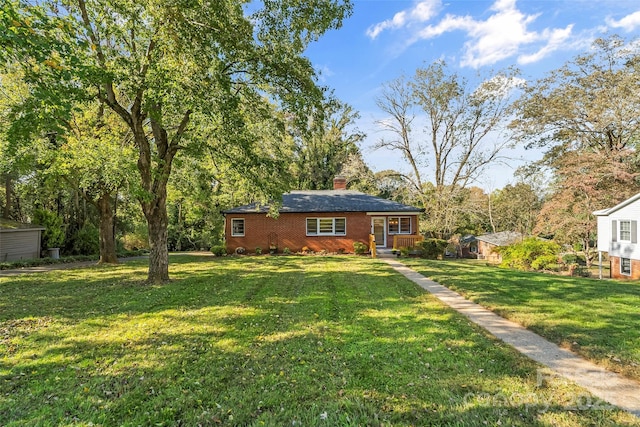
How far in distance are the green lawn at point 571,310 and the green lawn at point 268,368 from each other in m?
1.08

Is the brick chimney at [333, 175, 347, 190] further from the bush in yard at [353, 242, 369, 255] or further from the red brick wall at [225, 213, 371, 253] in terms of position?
the bush in yard at [353, 242, 369, 255]

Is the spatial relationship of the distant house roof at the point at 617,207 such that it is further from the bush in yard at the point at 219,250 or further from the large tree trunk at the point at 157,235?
the large tree trunk at the point at 157,235

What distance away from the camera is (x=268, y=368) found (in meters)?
4.00

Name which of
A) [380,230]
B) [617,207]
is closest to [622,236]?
[617,207]

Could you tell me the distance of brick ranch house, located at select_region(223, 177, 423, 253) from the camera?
67.7 ft

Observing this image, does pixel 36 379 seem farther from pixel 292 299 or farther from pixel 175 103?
pixel 175 103

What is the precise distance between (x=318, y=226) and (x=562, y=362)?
56.3 ft

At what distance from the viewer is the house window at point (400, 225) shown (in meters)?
21.1

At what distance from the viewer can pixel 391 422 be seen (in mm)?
2904

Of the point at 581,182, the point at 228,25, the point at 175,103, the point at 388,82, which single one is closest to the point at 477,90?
the point at 388,82

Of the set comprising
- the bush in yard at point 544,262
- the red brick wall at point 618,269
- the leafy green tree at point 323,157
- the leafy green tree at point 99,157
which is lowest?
the red brick wall at point 618,269

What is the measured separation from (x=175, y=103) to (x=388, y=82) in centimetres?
1994

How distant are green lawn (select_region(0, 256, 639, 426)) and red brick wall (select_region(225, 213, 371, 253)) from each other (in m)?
13.0

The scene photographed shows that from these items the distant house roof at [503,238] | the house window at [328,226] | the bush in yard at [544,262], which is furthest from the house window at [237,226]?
the distant house roof at [503,238]
